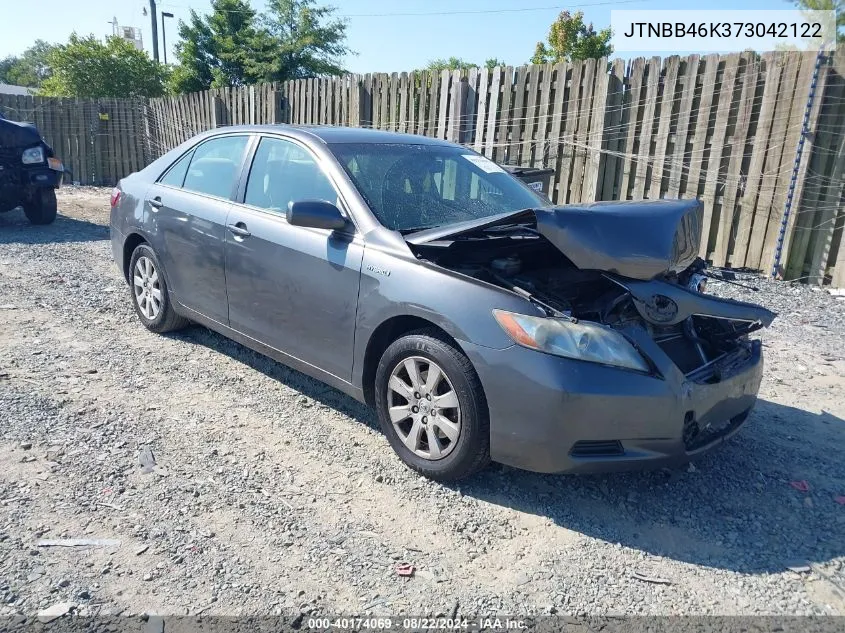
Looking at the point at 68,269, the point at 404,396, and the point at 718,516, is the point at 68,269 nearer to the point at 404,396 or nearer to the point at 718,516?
the point at 404,396

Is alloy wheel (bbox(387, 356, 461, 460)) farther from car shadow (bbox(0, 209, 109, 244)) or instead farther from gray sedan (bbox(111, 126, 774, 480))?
car shadow (bbox(0, 209, 109, 244))

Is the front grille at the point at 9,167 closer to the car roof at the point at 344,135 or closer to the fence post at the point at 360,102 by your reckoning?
the fence post at the point at 360,102

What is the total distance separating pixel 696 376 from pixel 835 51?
5.45 meters

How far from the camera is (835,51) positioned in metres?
6.77

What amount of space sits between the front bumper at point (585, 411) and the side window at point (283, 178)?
1553 millimetres

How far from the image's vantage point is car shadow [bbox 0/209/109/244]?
31.4ft

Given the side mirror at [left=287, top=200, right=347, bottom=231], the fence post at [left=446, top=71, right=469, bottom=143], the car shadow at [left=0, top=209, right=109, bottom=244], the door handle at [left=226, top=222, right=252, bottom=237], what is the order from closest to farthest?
the side mirror at [left=287, top=200, right=347, bottom=231] < the door handle at [left=226, top=222, right=252, bottom=237] < the fence post at [left=446, top=71, right=469, bottom=143] < the car shadow at [left=0, top=209, right=109, bottom=244]

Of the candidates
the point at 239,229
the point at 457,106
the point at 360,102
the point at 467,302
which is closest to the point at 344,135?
the point at 239,229

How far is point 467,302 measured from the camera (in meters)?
3.14

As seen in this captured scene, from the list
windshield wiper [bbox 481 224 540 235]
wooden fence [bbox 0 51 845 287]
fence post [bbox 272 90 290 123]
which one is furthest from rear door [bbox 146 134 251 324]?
fence post [bbox 272 90 290 123]

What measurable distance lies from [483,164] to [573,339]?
7.01 ft

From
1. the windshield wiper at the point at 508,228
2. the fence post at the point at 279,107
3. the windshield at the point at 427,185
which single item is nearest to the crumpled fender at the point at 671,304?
the windshield wiper at the point at 508,228

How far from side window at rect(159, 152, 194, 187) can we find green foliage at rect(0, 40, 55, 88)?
8343 centimetres

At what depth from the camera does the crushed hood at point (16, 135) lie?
32.2ft
